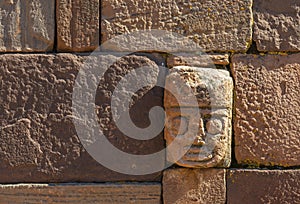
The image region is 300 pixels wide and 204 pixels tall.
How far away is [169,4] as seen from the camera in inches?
131

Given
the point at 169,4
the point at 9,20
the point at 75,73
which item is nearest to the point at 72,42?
the point at 75,73

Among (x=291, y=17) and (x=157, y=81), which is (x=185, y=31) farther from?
(x=291, y=17)

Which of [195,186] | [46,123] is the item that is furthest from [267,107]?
[46,123]

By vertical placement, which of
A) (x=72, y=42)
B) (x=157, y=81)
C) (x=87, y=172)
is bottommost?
(x=87, y=172)

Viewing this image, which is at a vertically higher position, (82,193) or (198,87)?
(198,87)

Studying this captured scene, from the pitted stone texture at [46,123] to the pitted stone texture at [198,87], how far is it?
0.84 ft

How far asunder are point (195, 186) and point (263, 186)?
45 cm

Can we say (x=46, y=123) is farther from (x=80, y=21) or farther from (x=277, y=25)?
(x=277, y=25)

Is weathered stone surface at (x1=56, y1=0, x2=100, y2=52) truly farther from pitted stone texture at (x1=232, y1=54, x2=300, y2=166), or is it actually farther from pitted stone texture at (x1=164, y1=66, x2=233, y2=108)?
pitted stone texture at (x1=232, y1=54, x2=300, y2=166)

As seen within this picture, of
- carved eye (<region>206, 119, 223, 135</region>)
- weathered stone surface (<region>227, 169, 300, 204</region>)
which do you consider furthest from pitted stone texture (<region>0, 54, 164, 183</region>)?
weathered stone surface (<region>227, 169, 300, 204</region>)

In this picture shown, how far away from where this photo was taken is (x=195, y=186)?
10.9ft

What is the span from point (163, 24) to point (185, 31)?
15 centimetres

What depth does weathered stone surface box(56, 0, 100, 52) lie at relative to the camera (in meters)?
3.34

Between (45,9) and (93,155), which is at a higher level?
(45,9)
